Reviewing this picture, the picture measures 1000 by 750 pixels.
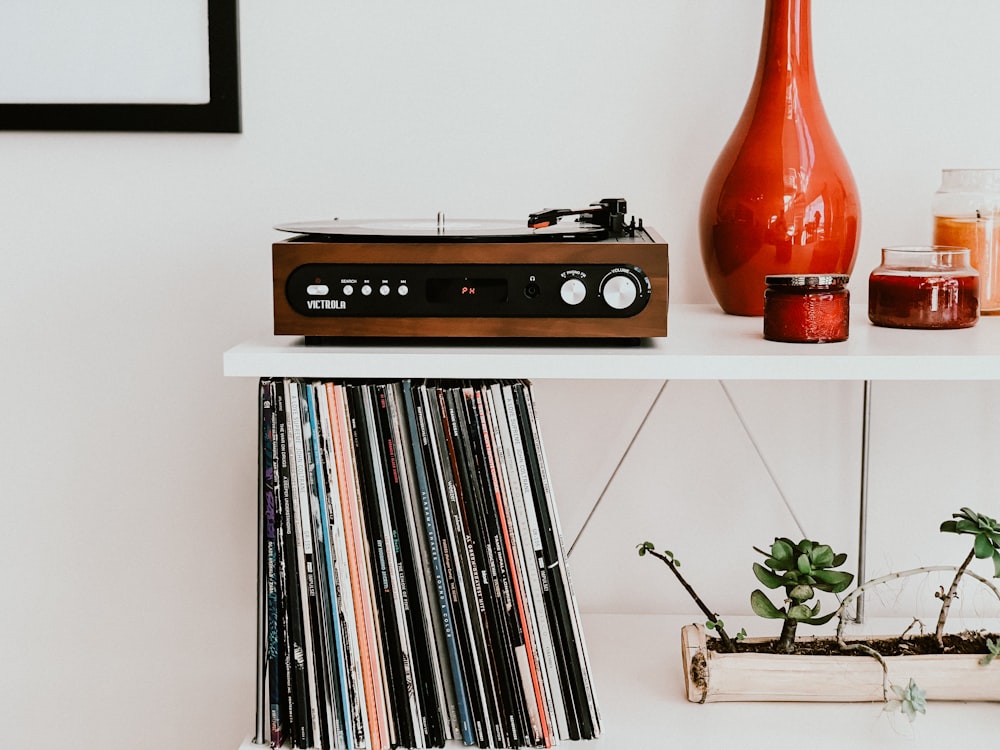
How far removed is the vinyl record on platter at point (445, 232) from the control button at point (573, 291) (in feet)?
0.13

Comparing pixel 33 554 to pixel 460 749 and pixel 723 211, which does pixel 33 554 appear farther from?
pixel 723 211

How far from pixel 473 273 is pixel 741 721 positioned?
0.49m

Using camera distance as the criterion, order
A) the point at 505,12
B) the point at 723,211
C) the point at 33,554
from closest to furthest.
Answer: the point at 723,211
the point at 505,12
the point at 33,554

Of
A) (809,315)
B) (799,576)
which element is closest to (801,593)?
(799,576)

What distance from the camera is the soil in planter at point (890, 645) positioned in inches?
37.6

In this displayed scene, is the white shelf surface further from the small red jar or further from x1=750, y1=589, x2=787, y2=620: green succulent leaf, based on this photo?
x1=750, y1=589, x2=787, y2=620: green succulent leaf

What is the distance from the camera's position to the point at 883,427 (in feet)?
4.00

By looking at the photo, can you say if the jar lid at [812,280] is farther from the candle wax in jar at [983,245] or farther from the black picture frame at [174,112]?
the black picture frame at [174,112]

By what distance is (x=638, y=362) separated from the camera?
80cm

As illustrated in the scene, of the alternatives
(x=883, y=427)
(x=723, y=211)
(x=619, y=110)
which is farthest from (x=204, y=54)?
(x=883, y=427)

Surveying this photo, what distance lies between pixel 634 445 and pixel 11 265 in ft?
2.68

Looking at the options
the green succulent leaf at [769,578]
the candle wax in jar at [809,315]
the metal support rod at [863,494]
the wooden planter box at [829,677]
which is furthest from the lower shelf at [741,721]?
the candle wax in jar at [809,315]

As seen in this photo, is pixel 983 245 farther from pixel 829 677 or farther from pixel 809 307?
pixel 829 677

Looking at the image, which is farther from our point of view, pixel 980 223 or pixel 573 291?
pixel 980 223
